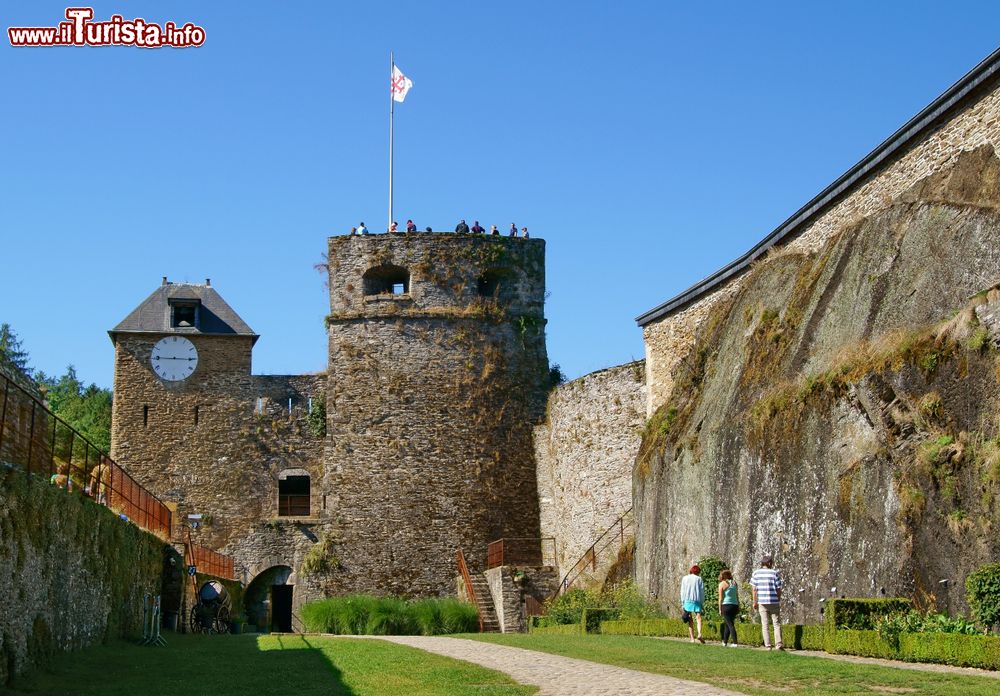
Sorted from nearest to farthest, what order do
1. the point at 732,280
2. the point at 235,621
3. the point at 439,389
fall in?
1. the point at 732,280
2. the point at 235,621
3. the point at 439,389

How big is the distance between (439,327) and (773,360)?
17.0m

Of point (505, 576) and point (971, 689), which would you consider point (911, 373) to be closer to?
point (971, 689)

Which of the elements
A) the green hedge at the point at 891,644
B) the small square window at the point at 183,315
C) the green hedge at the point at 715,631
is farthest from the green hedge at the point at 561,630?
the small square window at the point at 183,315

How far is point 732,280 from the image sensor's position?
29.5 m

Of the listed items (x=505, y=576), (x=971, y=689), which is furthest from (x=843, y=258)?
(x=505, y=576)

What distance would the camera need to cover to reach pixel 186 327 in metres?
41.7

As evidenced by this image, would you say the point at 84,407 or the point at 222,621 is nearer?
the point at 222,621

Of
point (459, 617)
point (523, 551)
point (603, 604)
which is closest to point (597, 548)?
point (523, 551)

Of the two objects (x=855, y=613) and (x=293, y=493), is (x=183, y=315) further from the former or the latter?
(x=855, y=613)

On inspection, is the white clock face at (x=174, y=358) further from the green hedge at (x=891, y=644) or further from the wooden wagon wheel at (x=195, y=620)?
the green hedge at (x=891, y=644)

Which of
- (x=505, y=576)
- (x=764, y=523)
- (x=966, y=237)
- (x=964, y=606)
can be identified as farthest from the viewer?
(x=505, y=576)

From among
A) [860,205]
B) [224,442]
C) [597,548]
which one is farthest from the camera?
[224,442]

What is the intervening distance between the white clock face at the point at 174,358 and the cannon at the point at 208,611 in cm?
1126

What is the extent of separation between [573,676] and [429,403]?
2425 centimetres
